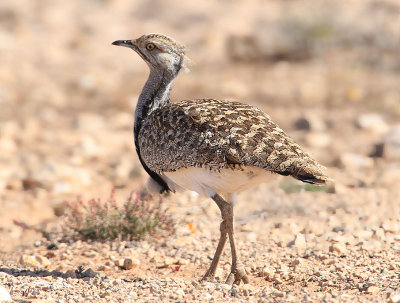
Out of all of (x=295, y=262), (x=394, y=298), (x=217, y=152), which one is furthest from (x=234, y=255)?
(x=394, y=298)

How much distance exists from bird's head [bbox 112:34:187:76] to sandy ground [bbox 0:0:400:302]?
24 centimetres

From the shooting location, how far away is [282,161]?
457cm

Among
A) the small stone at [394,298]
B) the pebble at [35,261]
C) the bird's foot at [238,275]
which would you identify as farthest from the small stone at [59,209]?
the small stone at [394,298]

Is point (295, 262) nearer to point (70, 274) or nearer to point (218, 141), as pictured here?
point (218, 141)

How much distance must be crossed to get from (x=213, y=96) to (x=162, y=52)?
5.26m

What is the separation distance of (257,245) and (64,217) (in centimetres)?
207

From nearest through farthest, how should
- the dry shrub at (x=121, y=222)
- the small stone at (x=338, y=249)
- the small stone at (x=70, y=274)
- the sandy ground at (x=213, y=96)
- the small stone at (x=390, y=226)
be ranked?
the sandy ground at (x=213, y=96) → the small stone at (x=70, y=274) → the small stone at (x=338, y=249) → the small stone at (x=390, y=226) → the dry shrub at (x=121, y=222)

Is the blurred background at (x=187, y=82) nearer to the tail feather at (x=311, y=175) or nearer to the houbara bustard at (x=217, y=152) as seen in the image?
the houbara bustard at (x=217, y=152)

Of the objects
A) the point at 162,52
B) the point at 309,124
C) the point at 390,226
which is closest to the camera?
the point at 162,52

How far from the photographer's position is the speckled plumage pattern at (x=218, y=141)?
4598mm

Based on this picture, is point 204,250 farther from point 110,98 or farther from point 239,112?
point 110,98

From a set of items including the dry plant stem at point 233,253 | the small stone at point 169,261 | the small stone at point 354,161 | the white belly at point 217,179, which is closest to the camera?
the white belly at point 217,179

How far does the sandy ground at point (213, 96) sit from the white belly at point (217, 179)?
0.19m

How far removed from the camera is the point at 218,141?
481 centimetres
